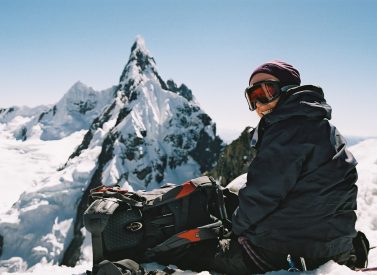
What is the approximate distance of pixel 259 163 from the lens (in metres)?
3.65

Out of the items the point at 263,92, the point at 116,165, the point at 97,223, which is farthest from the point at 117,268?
the point at 116,165

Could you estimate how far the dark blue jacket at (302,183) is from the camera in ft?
11.4

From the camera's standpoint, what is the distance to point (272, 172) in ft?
11.6

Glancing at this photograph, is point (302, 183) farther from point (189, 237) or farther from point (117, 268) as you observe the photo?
point (117, 268)

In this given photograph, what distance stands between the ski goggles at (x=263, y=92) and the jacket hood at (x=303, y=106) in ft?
0.62

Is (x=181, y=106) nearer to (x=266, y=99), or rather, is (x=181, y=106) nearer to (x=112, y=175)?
(x=112, y=175)

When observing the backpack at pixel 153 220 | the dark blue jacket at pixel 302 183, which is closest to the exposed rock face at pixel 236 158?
the backpack at pixel 153 220

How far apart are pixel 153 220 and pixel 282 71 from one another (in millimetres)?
2458

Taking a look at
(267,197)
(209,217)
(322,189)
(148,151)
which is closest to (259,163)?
(267,197)

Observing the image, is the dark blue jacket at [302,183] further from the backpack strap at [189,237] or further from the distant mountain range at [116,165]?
the distant mountain range at [116,165]

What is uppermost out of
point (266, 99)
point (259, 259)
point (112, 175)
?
point (266, 99)

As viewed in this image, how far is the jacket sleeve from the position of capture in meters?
3.46

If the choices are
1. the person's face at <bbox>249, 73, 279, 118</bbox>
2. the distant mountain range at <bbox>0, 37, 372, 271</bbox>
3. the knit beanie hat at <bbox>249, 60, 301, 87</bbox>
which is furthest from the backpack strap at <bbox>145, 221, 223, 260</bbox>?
the distant mountain range at <bbox>0, 37, 372, 271</bbox>

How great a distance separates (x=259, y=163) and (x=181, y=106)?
150515 millimetres
